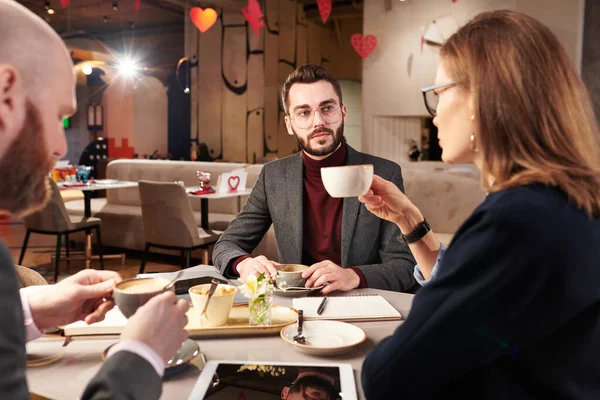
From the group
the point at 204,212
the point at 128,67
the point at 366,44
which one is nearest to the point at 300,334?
the point at 204,212

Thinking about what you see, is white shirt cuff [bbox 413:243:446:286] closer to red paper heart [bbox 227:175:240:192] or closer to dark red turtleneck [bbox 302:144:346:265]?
dark red turtleneck [bbox 302:144:346:265]

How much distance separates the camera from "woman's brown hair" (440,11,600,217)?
841 millimetres

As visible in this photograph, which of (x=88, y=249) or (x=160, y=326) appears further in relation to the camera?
(x=88, y=249)

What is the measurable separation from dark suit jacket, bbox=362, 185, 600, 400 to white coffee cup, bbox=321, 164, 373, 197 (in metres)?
0.61

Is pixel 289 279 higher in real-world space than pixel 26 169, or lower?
lower

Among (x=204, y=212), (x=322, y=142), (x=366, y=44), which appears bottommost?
(x=204, y=212)

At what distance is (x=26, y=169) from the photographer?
786 mm

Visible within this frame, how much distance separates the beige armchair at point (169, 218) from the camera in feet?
14.6

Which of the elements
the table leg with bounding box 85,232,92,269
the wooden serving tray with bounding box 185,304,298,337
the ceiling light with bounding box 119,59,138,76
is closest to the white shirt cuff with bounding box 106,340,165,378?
the wooden serving tray with bounding box 185,304,298,337

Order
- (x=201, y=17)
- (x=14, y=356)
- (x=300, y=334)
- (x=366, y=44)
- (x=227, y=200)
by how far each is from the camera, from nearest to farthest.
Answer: (x=14, y=356) < (x=300, y=334) < (x=227, y=200) < (x=366, y=44) < (x=201, y=17)

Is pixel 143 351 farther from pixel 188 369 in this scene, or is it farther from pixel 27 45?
pixel 27 45

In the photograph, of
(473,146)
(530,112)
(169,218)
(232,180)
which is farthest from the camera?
(232,180)

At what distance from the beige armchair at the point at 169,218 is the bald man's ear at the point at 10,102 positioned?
3.68 m

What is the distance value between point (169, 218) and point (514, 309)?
404 centimetres
